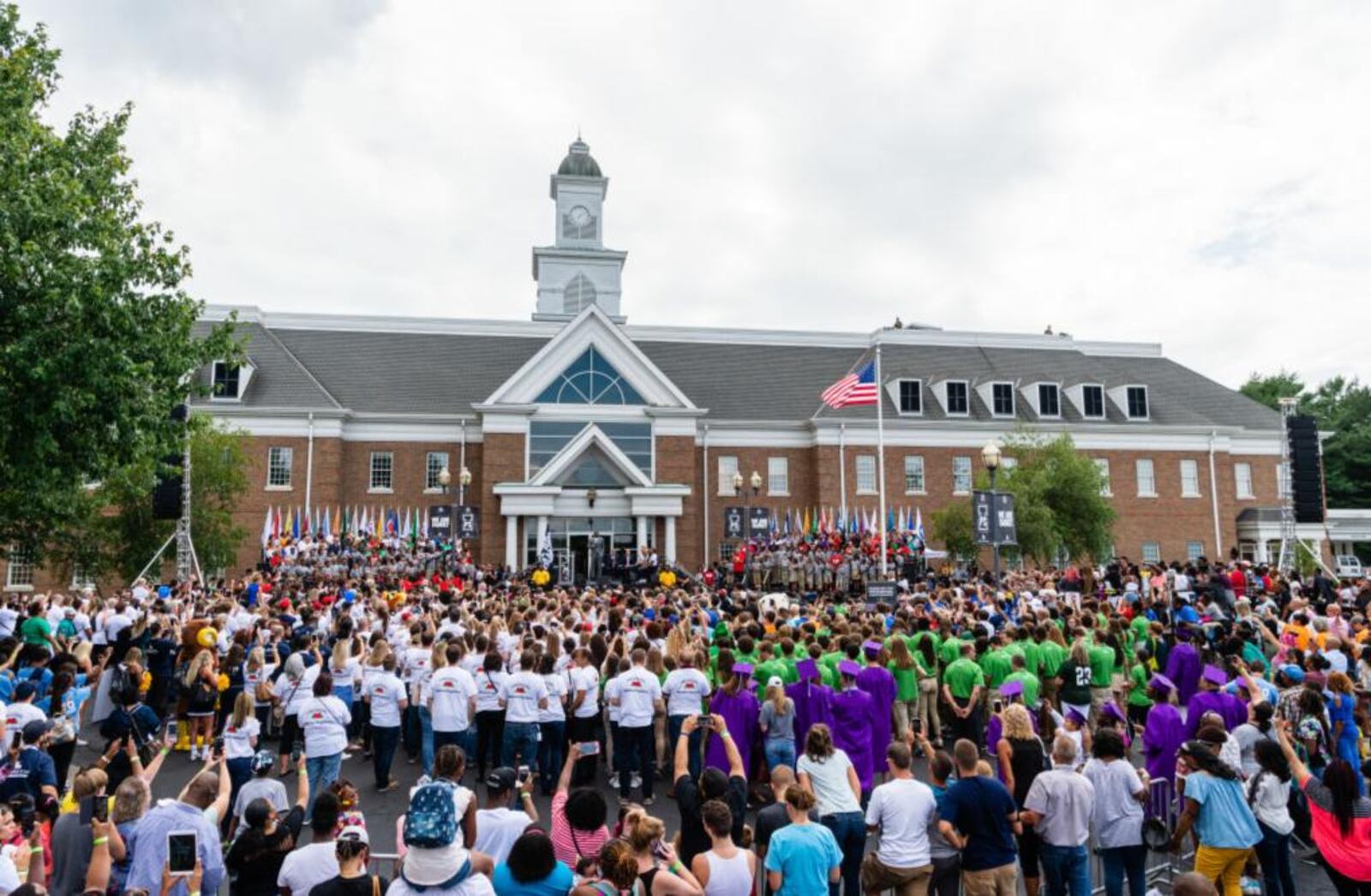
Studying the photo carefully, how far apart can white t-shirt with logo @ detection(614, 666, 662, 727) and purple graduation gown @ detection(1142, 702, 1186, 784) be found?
5.41 meters

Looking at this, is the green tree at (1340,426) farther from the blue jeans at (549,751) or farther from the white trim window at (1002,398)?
the blue jeans at (549,751)

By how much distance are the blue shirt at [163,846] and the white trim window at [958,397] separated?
131 feet

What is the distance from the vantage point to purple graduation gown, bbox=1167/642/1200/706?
11539mm

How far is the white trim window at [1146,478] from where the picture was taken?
1678 inches

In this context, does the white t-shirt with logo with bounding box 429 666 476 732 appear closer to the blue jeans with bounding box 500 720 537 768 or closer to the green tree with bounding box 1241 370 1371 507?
the blue jeans with bounding box 500 720 537 768

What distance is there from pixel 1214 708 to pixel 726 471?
3228 cm

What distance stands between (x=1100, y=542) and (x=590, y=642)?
2939 cm

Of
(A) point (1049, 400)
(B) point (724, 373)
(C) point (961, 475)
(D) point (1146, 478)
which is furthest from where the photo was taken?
(B) point (724, 373)

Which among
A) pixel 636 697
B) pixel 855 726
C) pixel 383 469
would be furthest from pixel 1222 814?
pixel 383 469

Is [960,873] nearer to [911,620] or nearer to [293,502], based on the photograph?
[911,620]

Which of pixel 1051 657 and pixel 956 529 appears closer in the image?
pixel 1051 657

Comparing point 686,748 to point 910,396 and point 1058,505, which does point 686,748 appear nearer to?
point 1058,505

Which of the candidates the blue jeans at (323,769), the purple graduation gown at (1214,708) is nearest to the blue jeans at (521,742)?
the blue jeans at (323,769)

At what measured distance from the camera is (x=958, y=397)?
42969 millimetres
